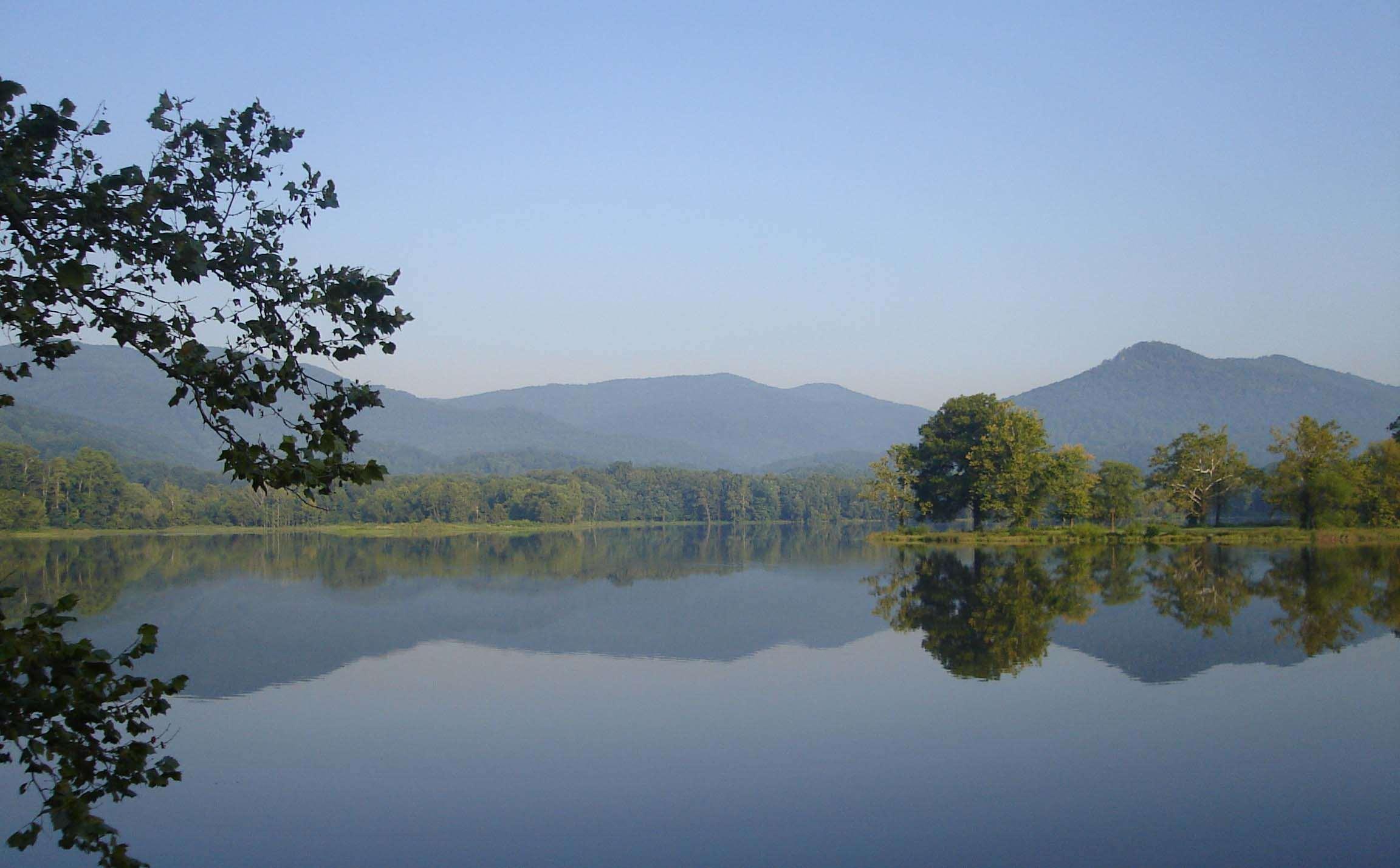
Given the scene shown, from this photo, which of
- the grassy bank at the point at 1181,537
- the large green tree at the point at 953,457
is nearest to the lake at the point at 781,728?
the grassy bank at the point at 1181,537

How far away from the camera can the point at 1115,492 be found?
66.4 metres

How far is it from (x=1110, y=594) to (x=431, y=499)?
301 feet

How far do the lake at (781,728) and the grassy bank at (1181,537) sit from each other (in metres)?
→ 23.9

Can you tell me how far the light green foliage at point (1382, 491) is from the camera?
57.7 meters

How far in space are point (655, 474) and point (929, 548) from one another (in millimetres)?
103594

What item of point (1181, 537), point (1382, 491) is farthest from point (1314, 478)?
point (1181, 537)

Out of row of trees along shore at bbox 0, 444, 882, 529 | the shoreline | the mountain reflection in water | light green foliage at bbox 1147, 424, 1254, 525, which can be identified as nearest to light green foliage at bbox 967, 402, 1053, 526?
the mountain reflection in water

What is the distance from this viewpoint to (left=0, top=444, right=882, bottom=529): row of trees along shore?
93.7m

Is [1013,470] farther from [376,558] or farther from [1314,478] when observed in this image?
[376,558]

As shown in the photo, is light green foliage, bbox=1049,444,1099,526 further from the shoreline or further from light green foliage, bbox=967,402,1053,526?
the shoreline

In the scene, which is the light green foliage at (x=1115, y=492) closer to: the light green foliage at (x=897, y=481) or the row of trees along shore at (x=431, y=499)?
the light green foliage at (x=897, y=481)

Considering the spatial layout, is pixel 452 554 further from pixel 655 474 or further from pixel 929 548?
pixel 655 474

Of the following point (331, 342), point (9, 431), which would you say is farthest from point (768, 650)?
point (9, 431)

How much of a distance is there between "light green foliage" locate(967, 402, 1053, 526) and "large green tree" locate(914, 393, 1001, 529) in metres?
0.88
